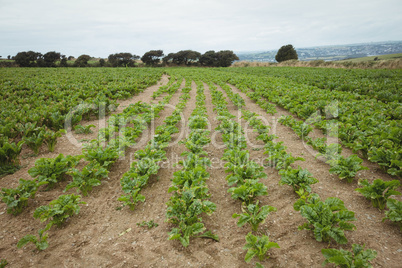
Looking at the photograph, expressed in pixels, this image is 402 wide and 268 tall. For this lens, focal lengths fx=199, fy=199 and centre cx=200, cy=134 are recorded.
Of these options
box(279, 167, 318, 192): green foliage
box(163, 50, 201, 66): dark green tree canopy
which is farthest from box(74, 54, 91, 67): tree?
box(279, 167, 318, 192): green foliage

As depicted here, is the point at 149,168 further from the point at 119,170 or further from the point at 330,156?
the point at 330,156

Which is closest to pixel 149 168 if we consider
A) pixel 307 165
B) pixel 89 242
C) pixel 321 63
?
pixel 89 242

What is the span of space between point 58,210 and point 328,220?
188 inches

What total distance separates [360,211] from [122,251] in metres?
4.55

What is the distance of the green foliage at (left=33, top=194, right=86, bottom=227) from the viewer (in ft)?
12.1

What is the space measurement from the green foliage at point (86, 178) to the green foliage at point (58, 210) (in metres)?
0.56

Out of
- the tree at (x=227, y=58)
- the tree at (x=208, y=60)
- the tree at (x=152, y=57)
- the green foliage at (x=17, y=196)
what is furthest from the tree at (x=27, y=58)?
the green foliage at (x=17, y=196)

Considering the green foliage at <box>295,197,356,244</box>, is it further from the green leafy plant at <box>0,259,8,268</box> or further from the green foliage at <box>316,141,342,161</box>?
the green leafy plant at <box>0,259,8,268</box>

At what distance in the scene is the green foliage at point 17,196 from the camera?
4043 mm

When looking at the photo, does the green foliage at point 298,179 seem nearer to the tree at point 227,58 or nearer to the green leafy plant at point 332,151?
the green leafy plant at point 332,151

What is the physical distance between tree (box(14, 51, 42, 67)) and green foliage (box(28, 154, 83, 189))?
243ft

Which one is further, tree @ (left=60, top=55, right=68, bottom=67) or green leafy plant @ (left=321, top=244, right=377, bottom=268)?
tree @ (left=60, top=55, right=68, bottom=67)

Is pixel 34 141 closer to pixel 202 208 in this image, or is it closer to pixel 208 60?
pixel 202 208

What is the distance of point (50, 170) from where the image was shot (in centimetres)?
495
